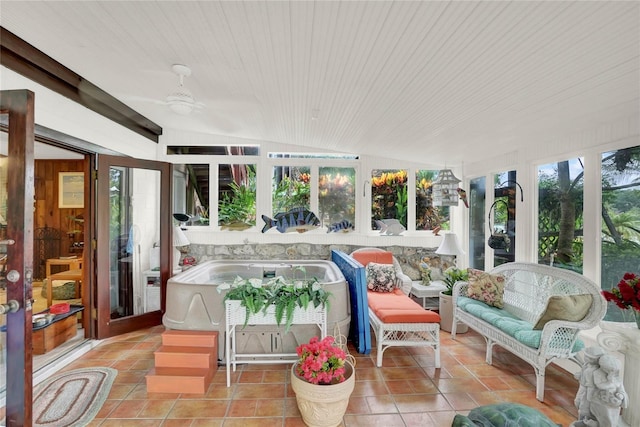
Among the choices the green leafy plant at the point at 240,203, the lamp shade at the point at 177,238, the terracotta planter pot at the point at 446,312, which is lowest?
the terracotta planter pot at the point at 446,312

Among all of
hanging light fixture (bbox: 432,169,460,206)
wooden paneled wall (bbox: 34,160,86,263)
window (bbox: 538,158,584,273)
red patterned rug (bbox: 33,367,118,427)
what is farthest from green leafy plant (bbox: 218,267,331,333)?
wooden paneled wall (bbox: 34,160,86,263)

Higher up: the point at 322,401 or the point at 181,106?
the point at 181,106

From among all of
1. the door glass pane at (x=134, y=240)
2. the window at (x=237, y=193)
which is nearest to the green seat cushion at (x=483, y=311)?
the window at (x=237, y=193)

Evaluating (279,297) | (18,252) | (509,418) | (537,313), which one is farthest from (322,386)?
(537,313)

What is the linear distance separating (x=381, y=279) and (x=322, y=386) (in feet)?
6.35

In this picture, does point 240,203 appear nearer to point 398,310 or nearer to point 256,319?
point 256,319

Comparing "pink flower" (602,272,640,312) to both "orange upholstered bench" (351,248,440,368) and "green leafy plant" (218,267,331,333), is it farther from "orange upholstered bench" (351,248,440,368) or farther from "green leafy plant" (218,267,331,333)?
"green leafy plant" (218,267,331,333)

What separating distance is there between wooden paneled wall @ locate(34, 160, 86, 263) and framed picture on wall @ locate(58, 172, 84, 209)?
0.12 m

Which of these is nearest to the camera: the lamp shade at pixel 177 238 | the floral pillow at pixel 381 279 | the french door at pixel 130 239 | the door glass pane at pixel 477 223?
the french door at pixel 130 239

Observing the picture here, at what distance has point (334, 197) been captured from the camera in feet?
15.4

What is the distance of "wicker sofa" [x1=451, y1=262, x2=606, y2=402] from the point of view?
7.23 ft

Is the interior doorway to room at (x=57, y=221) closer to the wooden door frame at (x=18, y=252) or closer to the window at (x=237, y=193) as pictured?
the window at (x=237, y=193)

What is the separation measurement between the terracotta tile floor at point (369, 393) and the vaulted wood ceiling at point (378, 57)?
7.23 feet

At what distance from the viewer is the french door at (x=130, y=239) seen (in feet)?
10.4
